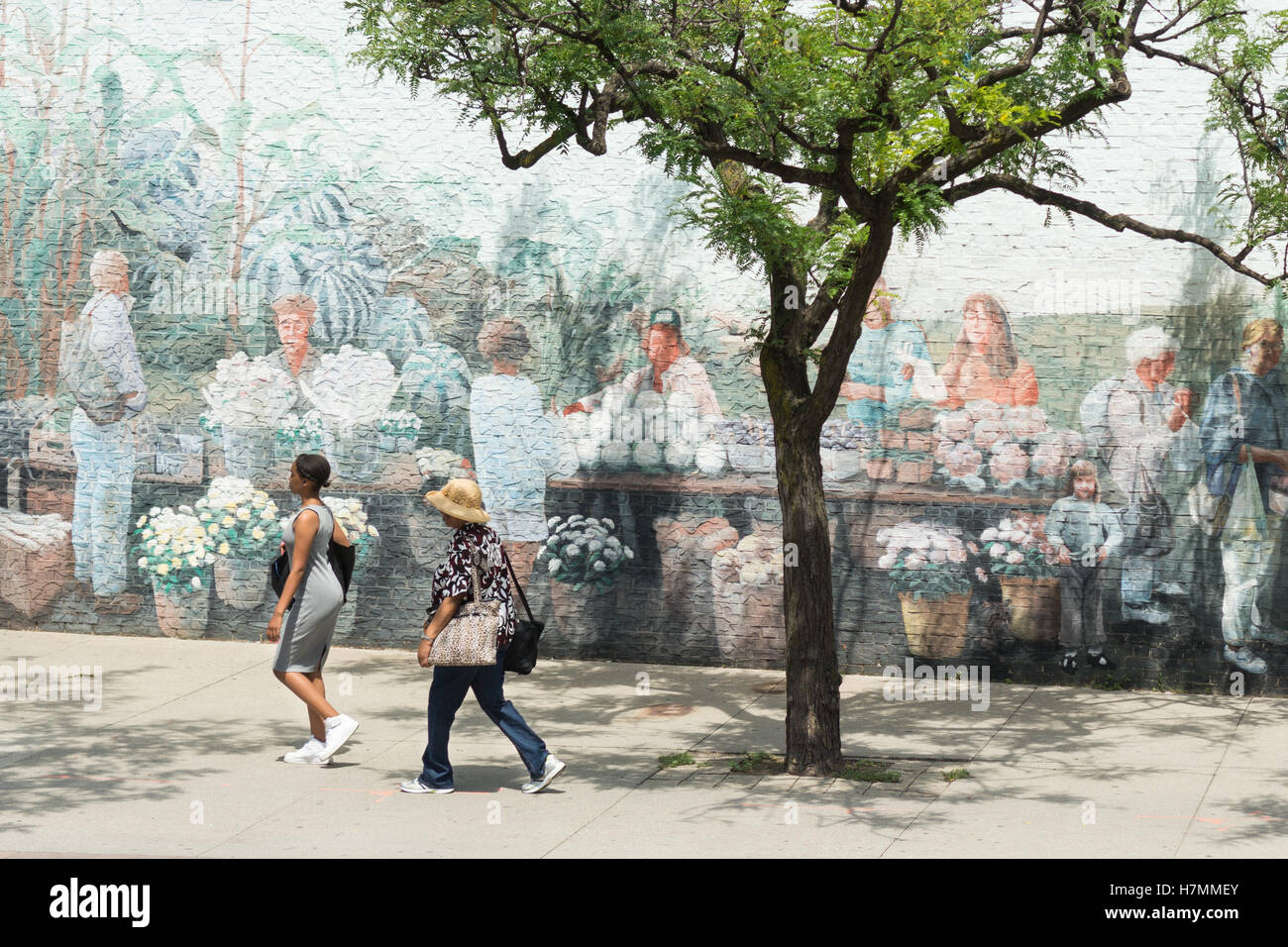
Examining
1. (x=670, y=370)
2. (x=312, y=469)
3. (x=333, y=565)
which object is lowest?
(x=333, y=565)

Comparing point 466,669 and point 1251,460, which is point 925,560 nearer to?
point 1251,460

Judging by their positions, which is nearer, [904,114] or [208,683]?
[904,114]

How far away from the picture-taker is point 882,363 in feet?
34.1

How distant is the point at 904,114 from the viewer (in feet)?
23.1

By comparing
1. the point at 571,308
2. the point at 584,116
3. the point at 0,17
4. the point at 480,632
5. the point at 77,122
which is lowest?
the point at 480,632

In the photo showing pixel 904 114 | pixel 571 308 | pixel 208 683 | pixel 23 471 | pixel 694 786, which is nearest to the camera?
pixel 904 114

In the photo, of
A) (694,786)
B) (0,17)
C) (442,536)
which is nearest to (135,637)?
(442,536)

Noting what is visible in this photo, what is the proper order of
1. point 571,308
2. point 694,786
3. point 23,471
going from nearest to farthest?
point 694,786 → point 571,308 → point 23,471

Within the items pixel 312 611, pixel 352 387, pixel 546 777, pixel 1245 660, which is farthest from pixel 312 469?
pixel 1245 660

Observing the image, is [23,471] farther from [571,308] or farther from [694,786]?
[694,786]

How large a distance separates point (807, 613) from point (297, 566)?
2.79m

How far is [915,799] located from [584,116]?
13.2ft

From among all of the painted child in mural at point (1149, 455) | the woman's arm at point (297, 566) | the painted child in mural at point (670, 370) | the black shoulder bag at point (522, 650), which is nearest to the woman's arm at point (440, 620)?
the black shoulder bag at point (522, 650)

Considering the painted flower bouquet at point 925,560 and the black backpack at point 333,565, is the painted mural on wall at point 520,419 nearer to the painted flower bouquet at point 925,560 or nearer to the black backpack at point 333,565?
the painted flower bouquet at point 925,560
